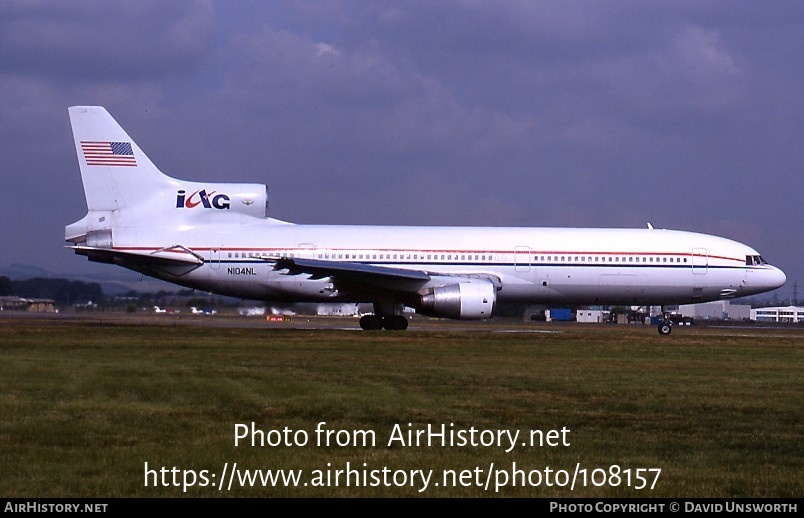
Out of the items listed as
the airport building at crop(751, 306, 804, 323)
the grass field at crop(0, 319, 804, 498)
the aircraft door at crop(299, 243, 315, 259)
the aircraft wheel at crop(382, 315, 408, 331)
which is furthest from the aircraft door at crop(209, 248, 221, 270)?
the airport building at crop(751, 306, 804, 323)

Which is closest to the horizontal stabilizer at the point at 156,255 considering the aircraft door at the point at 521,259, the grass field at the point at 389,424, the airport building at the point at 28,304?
the aircraft door at the point at 521,259

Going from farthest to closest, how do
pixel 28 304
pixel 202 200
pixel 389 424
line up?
1. pixel 28 304
2. pixel 202 200
3. pixel 389 424

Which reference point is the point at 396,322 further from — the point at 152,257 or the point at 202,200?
the point at 152,257

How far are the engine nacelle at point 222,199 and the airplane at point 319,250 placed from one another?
0.12ft

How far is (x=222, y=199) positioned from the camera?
36.1m

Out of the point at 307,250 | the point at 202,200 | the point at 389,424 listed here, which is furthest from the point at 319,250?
the point at 389,424

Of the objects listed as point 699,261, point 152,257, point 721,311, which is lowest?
point 721,311

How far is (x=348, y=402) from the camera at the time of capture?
43.8 feet

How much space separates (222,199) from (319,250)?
4155 millimetres

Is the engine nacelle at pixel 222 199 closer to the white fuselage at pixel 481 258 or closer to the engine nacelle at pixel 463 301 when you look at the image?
the white fuselage at pixel 481 258

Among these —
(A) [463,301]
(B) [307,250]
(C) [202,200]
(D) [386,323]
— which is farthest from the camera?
(C) [202,200]

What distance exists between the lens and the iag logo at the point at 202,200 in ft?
118

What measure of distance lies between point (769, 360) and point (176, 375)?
14589 mm
